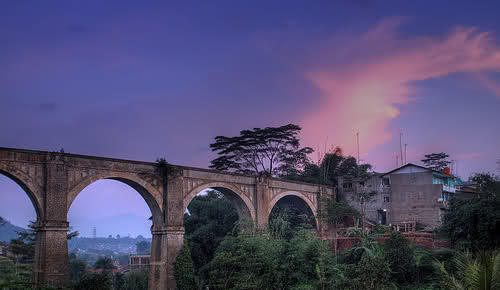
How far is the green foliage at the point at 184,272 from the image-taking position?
988 inches

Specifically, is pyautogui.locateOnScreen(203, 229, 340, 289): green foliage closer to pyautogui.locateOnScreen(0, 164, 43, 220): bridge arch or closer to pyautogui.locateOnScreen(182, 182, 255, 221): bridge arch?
pyautogui.locateOnScreen(182, 182, 255, 221): bridge arch

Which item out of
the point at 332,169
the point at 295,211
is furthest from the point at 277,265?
the point at 332,169

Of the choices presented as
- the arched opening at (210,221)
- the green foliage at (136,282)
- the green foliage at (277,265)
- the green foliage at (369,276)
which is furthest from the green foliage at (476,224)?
the green foliage at (136,282)

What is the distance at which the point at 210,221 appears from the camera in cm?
3547

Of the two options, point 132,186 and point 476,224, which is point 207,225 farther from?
point 476,224

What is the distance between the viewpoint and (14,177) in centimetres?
2086

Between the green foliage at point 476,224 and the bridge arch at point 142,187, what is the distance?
1466 centimetres

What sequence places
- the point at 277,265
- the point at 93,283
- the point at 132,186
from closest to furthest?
the point at 93,283, the point at 277,265, the point at 132,186

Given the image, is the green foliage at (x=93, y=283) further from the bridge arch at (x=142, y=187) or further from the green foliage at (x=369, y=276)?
the green foliage at (x=369, y=276)

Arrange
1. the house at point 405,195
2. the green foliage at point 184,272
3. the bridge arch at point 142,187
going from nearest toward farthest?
the bridge arch at point 142,187, the green foliage at point 184,272, the house at point 405,195

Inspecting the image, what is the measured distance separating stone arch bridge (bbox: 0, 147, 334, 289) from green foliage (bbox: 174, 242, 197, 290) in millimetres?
316

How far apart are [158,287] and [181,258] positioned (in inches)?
70.3

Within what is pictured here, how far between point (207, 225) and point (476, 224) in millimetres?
17507

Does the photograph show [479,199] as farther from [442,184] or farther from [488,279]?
[488,279]
